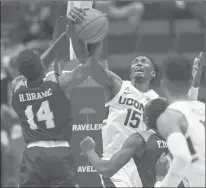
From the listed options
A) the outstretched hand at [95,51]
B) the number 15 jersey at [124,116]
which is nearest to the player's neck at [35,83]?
the outstretched hand at [95,51]

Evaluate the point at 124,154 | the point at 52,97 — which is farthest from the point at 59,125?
the point at 124,154

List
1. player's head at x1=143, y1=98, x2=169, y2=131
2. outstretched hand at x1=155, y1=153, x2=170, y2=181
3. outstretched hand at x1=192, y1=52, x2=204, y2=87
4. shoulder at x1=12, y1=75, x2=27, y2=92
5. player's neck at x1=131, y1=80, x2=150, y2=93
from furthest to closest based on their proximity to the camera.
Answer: player's neck at x1=131, y1=80, x2=150, y2=93 < outstretched hand at x1=192, y1=52, x2=204, y2=87 < shoulder at x1=12, y1=75, x2=27, y2=92 < outstretched hand at x1=155, y1=153, x2=170, y2=181 < player's head at x1=143, y1=98, x2=169, y2=131

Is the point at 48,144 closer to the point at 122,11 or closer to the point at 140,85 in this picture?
the point at 140,85

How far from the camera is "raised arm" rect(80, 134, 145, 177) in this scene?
20.0 feet

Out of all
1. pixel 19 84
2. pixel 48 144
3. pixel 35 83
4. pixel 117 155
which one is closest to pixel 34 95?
pixel 35 83

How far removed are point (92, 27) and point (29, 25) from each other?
6847mm

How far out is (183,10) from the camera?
573 inches

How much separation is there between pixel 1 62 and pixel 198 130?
23.2 feet

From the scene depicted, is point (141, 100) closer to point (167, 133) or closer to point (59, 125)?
point (59, 125)

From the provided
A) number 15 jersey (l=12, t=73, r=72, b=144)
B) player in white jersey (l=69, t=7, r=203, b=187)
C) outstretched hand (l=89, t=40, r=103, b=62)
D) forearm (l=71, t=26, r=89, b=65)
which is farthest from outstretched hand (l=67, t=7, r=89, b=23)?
player in white jersey (l=69, t=7, r=203, b=187)

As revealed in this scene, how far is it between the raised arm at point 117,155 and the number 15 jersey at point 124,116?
169 centimetres

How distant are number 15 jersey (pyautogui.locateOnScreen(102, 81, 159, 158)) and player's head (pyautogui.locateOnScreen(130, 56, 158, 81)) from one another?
0.67ft

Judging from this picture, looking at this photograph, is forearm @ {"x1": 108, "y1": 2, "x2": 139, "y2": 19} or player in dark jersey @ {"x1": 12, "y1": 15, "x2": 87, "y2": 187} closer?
player in dark jersey @ {"x1": 12, "y1": 15, "x2": 87, "y2": 187}

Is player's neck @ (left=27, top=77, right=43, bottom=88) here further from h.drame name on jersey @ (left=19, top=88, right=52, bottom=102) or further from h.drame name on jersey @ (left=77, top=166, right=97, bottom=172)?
h.drame name on jersey @ (left=77, top=166, right=97, bottom=172)
